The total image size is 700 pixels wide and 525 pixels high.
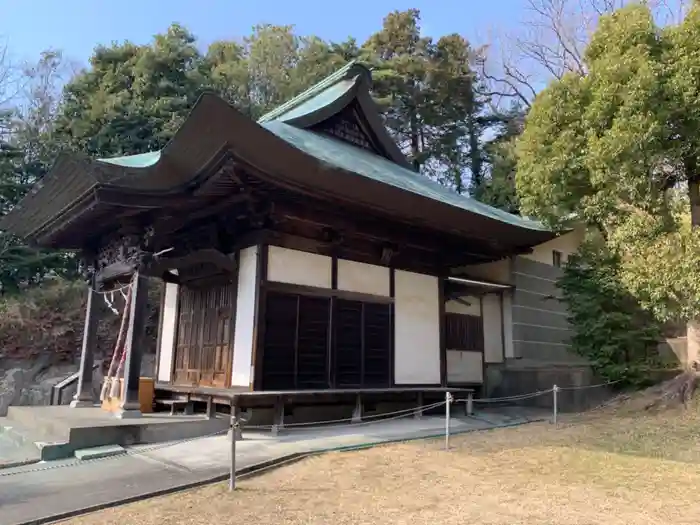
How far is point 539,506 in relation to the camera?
481 centimetres

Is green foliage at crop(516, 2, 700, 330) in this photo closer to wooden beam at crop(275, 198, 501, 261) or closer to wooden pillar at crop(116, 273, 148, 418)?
wooden beam at crop(275, 198, 501, 261)

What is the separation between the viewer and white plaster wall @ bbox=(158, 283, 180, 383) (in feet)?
35.5

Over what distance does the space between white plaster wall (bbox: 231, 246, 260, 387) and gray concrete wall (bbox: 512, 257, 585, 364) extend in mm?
7759

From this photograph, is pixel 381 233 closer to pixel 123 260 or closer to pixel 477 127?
pixel 123 260

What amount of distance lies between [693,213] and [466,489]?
7.69 metres

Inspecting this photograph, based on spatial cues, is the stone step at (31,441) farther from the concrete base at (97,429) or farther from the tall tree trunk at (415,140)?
the tall tree trunk at (415,140)

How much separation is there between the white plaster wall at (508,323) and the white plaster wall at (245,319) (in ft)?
25.0

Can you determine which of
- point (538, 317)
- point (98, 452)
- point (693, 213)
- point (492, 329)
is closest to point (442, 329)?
point (492, 329)

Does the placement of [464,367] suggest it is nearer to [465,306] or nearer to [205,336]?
[465,306]

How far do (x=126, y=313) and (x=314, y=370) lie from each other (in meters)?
3.34

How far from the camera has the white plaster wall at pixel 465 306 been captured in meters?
12.7

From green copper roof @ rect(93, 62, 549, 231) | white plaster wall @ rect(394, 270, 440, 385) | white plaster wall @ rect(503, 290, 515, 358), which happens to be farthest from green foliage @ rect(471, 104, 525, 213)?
white plaster wall @ rect(394, 270, 440, 385)

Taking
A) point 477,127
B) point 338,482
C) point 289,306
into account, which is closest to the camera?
point 338,482

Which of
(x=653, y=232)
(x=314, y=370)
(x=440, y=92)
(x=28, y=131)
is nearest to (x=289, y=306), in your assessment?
(x=314, y=370)
